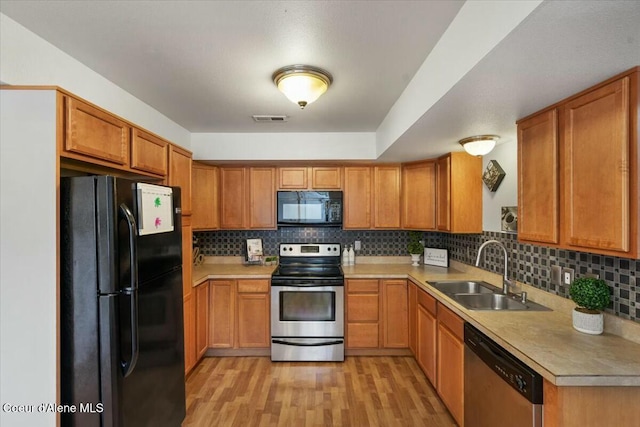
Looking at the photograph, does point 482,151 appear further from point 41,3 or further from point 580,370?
point 41,3

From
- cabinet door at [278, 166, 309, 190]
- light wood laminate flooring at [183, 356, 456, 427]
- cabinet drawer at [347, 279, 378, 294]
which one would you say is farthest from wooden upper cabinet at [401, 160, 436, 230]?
light wood laminate flooring at [183, 356, 456, 427]

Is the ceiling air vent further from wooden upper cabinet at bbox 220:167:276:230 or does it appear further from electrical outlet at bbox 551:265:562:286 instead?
electrical outlet at bbox 551:265:562:286

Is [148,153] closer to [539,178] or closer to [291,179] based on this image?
[291,179]

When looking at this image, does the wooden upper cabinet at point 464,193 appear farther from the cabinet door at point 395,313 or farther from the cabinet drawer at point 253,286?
the cabinet drawer at point 253,286

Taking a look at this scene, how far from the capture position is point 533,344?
1454mm

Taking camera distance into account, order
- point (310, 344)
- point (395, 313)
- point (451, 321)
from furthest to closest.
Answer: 1. point (395, 313)
2. point (310, 344)
3. point (451, 321)

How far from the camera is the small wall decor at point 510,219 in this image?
244 centimetres

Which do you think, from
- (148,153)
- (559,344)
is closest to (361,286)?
(559,344)

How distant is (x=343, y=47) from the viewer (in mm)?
1615

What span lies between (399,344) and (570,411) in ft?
6.82

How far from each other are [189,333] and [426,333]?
2156mm

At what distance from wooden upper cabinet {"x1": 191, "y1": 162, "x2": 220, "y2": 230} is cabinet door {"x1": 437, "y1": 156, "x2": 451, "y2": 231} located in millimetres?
2507

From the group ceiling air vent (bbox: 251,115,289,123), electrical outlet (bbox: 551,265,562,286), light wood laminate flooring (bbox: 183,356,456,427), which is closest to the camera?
electrical outlet (bbox: 551,265,562,286)

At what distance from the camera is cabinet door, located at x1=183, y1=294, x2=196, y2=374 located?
2685 millimetres
